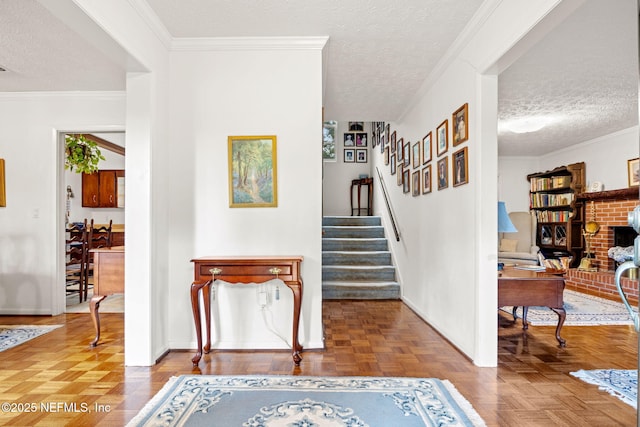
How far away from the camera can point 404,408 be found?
2.07m

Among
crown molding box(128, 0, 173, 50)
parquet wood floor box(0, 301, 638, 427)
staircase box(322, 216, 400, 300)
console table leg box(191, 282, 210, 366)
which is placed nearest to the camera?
parquet wood floor box(0, 301, 638, 427)

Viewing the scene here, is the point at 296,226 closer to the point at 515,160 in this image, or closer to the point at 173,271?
the point at 173,271

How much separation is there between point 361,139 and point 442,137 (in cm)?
499

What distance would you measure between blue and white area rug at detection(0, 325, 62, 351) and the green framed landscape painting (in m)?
2.16

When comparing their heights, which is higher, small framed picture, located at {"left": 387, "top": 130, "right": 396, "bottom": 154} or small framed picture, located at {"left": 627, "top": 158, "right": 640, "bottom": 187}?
small framed picture, located at {"left": 387, "top": 130, "right": 396, "bottom": 154}

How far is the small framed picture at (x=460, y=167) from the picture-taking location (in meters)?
2.94

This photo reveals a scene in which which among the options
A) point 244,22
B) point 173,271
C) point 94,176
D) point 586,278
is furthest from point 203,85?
point 586,278

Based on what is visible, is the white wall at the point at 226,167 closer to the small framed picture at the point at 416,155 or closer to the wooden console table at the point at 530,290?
the wooden console table at the point at 530,290

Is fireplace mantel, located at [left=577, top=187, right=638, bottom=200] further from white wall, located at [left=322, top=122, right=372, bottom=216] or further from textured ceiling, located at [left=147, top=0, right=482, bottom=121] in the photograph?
textured ceiling, located at [left=147, top=0, right=482, bottom=121]

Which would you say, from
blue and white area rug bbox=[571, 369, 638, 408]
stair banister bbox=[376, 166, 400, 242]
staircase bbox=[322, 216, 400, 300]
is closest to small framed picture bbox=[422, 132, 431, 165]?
stair banister bbox=[376, 166, 400, 242]

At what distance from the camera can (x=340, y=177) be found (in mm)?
8359

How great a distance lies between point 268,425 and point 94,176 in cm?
736

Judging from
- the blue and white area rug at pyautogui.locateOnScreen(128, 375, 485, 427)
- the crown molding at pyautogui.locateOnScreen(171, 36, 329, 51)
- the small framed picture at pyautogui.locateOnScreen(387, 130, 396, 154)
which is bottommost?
the blue and white area rug at pyautogui.locateOnScreen(128, 375, 485, 427)

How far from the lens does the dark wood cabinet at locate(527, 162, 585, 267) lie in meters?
7.12
